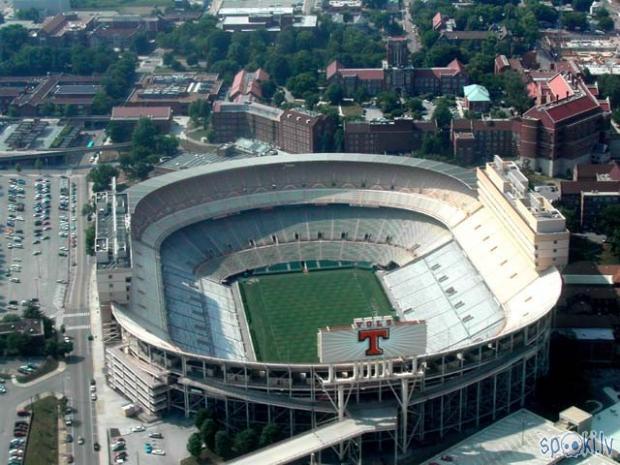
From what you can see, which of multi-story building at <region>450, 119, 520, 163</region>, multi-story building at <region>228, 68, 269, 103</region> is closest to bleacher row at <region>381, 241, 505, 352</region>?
multi-story building at <region>450, 119, 520, 163</region>

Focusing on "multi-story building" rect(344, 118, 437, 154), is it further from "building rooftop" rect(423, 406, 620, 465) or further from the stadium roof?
"building rooftop" rect(423, 406, 620, 465)

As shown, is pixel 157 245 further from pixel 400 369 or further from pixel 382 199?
pixel 400 369

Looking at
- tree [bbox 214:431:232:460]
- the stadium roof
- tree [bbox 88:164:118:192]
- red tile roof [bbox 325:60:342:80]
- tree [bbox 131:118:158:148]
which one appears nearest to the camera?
tree [bbox 214:431:232:460]

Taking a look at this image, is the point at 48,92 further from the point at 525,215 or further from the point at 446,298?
the point at 525,215

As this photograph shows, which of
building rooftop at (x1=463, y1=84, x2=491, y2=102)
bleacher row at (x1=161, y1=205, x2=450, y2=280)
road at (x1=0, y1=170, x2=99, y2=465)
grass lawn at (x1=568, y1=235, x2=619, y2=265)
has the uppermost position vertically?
building rooftop at (x1=463, y1=84, x2=491, y2=102)

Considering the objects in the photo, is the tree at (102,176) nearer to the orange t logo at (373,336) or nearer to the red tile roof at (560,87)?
the red tile roof at (560,87)

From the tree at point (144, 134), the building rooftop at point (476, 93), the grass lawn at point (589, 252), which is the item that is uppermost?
the building rooftop at point (476, 93)

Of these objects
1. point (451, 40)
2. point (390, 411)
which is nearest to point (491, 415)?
point (390, 411)

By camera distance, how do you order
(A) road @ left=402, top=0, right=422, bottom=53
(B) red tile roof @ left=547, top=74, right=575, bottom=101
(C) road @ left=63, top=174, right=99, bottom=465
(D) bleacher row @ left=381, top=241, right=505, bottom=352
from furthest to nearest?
1. (A) road @ left=402, top=0, right=422, bottom=53
2. (B) red tile roof @ left=547, top=74, right=575, bottom=101
3. (D) bleacher row @ left=381, top=241, right=505, bottom=352
4. (C) road @ left=63, top=174, right=99, bottom=465

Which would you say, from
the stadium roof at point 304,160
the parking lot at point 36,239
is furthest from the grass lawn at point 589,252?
the parking lot at point 36,239
